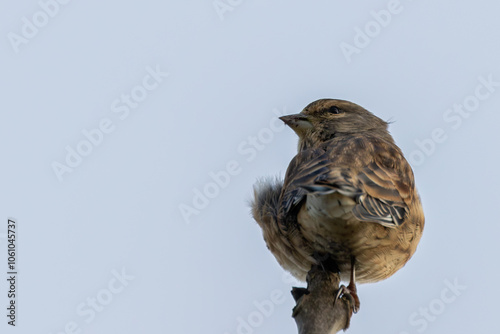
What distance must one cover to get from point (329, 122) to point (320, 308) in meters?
3.83

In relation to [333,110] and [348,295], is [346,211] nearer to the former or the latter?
[348,295]

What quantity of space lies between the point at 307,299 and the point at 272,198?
222 centimetres

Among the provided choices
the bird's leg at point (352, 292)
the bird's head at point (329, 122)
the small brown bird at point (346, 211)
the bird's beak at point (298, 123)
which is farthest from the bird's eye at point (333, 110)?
the bird's leg at point (352, 292)

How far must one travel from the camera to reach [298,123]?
7785mm

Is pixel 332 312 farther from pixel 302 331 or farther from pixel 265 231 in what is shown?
pixel 265 231

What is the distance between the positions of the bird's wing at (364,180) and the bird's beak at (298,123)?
1.12 m

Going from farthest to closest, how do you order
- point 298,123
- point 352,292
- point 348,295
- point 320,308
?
1. point 298,123
2. point 352,292
3. point 348,295
4. point 320,308

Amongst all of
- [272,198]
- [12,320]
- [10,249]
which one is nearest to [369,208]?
[272,198]

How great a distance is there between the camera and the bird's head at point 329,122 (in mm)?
7707

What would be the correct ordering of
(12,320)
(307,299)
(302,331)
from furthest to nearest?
(12,320) < (307,299) < (302,331)

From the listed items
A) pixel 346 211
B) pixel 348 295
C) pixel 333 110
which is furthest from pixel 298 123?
pixel 348 295

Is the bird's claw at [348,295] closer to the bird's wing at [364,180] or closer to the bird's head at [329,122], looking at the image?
the bird's wing at [364,180]

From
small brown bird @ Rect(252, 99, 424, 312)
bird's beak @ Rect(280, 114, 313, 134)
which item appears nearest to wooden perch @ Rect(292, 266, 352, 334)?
small brown bird @ Rect(252, 99, 424, 312)

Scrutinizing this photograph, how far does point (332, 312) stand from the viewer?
4277mm
